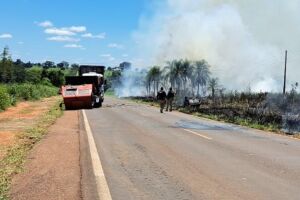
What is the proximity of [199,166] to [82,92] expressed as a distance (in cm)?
2824

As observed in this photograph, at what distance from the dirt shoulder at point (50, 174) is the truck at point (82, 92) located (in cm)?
2286

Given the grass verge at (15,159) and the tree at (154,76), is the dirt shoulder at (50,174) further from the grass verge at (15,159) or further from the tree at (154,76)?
the tree at (154,76)

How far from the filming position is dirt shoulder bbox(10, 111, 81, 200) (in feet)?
26.6

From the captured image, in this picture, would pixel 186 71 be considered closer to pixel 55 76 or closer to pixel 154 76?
pixel 154 76

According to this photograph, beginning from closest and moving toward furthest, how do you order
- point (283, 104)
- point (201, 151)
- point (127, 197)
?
point (127, 197)
point (201, 151)
point (283, 104)

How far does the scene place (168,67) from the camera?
94.2 metres

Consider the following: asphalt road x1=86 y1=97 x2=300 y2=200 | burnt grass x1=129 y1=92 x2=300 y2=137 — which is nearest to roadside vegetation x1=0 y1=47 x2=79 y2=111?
burnt grass x1=129 y1=92 x2=300 y2=137

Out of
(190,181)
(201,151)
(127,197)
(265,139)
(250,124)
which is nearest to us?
(127,197)

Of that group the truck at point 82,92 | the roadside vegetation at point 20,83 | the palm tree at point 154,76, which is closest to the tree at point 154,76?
the palm tree at point 154,76

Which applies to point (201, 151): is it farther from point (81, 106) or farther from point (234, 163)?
point (81, 106)

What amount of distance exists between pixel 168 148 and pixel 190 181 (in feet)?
15.7

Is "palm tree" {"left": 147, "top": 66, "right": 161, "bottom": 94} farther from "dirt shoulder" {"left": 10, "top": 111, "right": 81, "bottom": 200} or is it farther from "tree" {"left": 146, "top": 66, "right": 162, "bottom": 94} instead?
"dirt shoulder" {"left": 10, "top": 111, "right": 81, "bottom": 200}

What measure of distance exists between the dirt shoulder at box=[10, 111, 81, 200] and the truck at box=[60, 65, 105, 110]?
22.9 meters

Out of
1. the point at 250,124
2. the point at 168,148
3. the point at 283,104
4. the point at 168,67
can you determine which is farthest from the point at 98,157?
the point at 168,67
